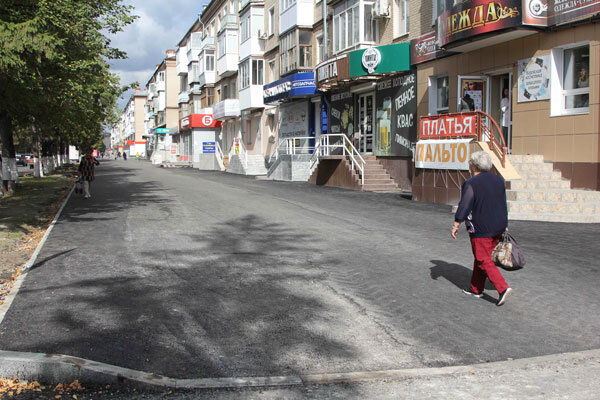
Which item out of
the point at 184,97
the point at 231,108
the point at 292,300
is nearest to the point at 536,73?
A: the point at 292,300

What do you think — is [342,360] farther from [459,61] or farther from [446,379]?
[459,61]

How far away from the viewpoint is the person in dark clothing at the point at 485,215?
589cm

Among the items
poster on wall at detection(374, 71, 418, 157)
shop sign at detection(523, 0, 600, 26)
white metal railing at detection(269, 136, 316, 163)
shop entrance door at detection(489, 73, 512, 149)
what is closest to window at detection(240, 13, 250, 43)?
white metal railing at detection(269, 136, 316, 163)

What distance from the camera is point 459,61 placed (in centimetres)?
1811

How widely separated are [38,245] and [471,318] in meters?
7.26

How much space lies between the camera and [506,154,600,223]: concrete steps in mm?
11945

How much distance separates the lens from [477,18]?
49.8ft

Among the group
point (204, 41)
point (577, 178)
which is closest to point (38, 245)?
point (577, 178)

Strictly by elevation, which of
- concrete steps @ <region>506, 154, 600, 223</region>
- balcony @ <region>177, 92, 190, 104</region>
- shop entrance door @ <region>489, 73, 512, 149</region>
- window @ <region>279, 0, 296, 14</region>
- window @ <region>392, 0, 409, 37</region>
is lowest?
concrete steps @ <region>506, 154, 600, 223</region>

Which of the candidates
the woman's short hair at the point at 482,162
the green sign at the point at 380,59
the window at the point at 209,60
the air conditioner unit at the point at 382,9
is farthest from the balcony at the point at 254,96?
the woman's short hair at the point at 482,162

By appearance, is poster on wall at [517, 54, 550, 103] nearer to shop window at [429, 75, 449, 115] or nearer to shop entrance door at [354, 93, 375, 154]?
shop window at [429, 75, 449, 115]

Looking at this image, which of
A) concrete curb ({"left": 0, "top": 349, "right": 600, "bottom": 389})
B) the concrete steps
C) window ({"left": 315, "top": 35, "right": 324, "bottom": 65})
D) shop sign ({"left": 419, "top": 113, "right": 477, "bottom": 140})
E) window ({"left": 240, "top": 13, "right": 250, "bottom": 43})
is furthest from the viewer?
window ({"left": 240, "top": 13, "right": 250, "bottom": 43})

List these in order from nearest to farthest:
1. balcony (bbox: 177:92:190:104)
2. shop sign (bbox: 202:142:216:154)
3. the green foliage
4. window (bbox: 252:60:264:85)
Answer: the green foliage, window (bbox: 252:60:264:85), shop sign (bbox: 202:142:216:154), balcony (bbox: 177:92:190:104)

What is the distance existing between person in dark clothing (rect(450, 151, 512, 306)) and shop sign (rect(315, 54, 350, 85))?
653 inches
